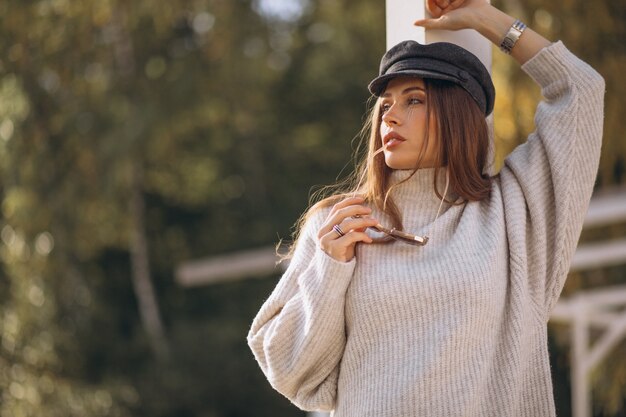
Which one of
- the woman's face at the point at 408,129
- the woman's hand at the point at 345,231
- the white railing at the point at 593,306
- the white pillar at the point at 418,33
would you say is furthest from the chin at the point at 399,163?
the white railing at the point at 593,306

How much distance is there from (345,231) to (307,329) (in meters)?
0.18

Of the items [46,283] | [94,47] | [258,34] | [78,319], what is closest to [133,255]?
[78,319]

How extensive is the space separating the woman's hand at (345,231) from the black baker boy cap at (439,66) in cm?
26

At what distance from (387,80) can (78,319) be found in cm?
899

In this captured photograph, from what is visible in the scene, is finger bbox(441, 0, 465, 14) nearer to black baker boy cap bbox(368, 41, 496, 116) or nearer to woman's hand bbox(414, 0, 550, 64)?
woman's hand bbox(414, 0, 550, 64)

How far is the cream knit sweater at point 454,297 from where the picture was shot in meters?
1.81

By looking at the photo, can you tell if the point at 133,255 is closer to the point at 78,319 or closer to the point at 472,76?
the point at 78,319

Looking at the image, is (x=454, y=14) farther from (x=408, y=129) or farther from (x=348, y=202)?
(x=348, y=202)

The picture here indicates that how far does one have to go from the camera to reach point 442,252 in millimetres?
1861

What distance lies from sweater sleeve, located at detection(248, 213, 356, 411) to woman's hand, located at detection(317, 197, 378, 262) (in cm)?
2

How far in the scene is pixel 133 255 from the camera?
36.1 ft

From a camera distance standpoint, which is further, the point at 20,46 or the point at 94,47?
the point at 94,47

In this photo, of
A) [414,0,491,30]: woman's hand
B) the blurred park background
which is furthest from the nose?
the blurred park background

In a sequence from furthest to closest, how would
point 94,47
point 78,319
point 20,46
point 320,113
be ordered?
1. point 320,113
2. point 78,319
3. point 94,47
4. point 20,46
